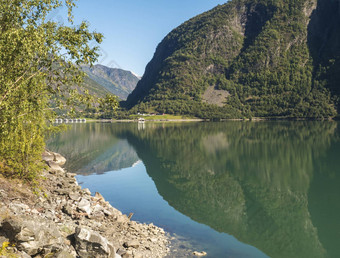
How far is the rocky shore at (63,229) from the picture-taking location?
14312mm

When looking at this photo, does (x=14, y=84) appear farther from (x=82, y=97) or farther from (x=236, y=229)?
(x=236, y=229)

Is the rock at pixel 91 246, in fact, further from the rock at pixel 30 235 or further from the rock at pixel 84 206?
the rock at pixel 84 206

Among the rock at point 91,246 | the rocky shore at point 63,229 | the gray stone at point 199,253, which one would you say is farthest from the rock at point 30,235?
the gray stone at point 199,253

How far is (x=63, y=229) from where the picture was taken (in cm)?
1831

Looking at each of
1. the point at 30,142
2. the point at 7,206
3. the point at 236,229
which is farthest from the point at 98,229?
the point at 236,229

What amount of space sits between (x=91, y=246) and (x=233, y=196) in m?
25.1

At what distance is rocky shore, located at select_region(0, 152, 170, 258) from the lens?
1431 cm

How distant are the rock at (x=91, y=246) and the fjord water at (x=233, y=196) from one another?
7706mm

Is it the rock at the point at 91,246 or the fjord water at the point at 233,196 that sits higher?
the rock at the point at 91,246

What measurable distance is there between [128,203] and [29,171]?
12.7 m

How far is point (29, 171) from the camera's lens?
81.0 feet

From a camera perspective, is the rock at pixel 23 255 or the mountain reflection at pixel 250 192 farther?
the mountain reflection at pixel 250 192

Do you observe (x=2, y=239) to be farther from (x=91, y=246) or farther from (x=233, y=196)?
(x=233, y=196)

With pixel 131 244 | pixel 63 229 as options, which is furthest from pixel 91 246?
pixel 131 244
